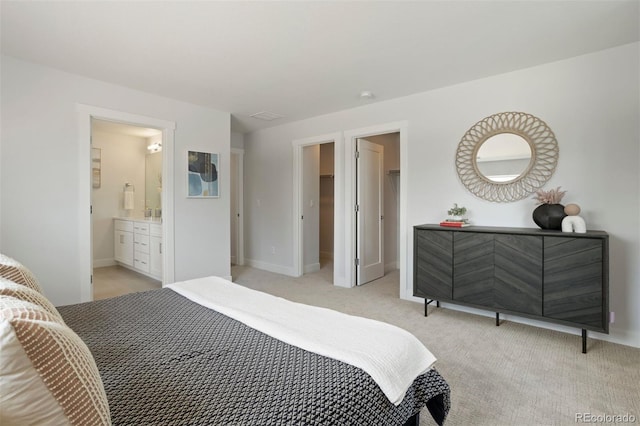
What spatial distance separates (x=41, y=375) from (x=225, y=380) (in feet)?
1.77

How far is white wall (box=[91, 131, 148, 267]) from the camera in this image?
570 centimetres

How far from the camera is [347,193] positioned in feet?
14.6

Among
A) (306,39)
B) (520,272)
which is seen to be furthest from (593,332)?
(306,39)

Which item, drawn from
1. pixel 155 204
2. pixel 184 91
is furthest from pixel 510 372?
pixel 155 204

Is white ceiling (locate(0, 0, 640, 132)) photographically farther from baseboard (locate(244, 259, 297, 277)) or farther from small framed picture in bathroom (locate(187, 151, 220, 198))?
baseboard (locate(244, 259, 297, 277))

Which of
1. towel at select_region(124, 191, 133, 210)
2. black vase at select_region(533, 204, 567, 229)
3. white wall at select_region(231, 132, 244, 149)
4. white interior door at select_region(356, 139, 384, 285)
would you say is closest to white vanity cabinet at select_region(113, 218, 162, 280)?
towel at select_region(124, 191, 133, 210)

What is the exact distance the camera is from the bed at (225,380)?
89 cm

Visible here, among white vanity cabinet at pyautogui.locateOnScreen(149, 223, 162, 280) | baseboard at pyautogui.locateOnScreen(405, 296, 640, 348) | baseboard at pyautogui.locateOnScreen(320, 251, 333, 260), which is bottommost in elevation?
baseboard at pyautogui.locateOnScreen(405, 296, 640, 348)

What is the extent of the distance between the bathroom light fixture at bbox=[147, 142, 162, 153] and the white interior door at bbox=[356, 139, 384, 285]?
12.2ft

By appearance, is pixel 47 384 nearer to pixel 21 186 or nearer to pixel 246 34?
pixel 246 34

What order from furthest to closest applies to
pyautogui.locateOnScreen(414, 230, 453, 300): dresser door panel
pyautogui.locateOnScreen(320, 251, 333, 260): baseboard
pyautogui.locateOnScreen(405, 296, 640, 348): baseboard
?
pyautogui.locateOnScreen(320, 251, 333, 260): baseboard, pyautogui.locateOnScreen(414, 230, 453, 300): dresser door panel, pyautogui.locateOnScreen(405, 296, 640, 348): baseboard

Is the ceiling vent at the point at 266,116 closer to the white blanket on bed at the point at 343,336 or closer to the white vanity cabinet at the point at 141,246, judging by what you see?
the white vanity cabinet at the point at 141,246

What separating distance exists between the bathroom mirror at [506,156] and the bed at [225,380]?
2406mm

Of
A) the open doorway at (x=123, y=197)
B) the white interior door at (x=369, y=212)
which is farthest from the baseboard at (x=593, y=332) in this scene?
the open doorway at (x=123, y=197)
